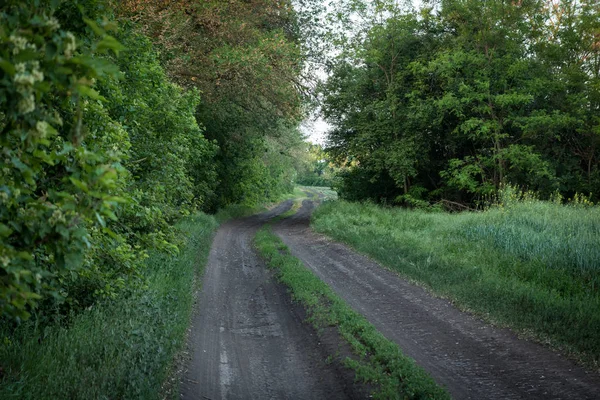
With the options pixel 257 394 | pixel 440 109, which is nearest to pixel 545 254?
pixel 257 394

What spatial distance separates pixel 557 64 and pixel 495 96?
4.67 meters

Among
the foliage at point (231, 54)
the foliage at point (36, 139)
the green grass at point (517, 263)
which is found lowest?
the green grass at point (517, 263)

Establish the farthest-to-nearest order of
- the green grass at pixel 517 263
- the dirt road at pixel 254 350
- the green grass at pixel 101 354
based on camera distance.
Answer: the green grass at pixel 517 263, the dirt road at pixel 254 350, the green grass at pixel 101 354

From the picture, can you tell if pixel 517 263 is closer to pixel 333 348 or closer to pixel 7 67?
pixel 333 348

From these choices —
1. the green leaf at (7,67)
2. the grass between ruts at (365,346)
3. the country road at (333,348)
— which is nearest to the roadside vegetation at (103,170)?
the green leaf at (7,67)

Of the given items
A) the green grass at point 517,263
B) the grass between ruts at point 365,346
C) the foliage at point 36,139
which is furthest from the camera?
the green grass at point 517,263

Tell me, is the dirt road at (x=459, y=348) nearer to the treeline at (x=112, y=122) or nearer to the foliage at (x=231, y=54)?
the treeline at (x=112, y=122)

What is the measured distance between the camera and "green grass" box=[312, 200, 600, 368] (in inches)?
A: 339

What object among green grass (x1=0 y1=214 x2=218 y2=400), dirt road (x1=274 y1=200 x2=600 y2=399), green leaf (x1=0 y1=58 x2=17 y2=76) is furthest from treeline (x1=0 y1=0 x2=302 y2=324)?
dirt road (x1=274 y1=200 x2=600 y2=399)

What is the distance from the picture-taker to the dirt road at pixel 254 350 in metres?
6.76

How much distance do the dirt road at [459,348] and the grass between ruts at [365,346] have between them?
42 cm

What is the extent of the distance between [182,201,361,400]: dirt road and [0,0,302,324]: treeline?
1794 millimetres

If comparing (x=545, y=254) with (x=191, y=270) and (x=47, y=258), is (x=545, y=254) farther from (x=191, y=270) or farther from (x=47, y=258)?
(x=47, y=258)

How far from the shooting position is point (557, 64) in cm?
2608
